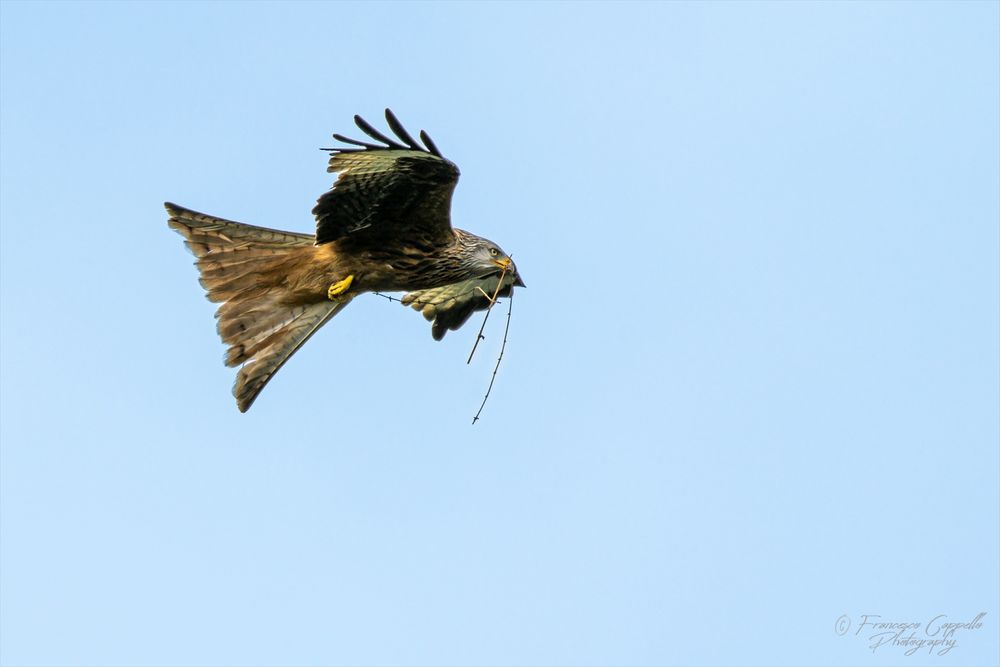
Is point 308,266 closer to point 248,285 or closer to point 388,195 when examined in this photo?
point 248,285

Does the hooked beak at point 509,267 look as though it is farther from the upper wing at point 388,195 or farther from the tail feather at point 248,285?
the tail feather at point 248,285

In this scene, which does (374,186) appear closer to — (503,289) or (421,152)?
(421,152)

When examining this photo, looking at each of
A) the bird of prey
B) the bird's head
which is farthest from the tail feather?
the bird's head

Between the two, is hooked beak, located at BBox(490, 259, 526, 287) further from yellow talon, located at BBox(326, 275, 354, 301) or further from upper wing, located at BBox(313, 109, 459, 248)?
yellow talon, located at BBox(326, 275, 354, 301)

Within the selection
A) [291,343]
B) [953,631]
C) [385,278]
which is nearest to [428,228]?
[385,278]

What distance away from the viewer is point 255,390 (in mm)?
13281

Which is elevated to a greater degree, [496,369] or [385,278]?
[385,278]

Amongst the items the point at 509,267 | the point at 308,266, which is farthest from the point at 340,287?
the point at 509,267

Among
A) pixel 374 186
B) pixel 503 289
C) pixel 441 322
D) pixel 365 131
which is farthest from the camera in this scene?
pixel 441 322

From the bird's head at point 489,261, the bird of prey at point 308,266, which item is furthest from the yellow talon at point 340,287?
the bird's head at point 489,261

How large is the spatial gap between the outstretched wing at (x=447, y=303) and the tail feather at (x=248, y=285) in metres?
1.36

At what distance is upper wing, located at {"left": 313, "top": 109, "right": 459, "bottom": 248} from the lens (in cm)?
1220

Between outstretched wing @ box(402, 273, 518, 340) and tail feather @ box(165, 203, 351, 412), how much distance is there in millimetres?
1358

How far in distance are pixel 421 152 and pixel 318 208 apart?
105 cm
